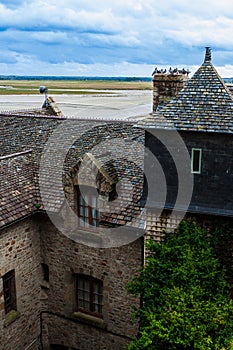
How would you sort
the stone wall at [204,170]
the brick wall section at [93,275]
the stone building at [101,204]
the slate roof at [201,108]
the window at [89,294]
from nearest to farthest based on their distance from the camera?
1. the stone wall at [204,170]
2. the slate roof at [201,108]
3. the stone building at [101,204]
4. the brick wall section at [93,275]
5. the window at [89,294]

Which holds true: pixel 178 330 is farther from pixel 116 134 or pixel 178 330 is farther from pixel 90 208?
pixel 116 134

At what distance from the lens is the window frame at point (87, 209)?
48.3 feet

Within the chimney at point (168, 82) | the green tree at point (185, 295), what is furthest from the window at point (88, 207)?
the chimney at point (168, 82)

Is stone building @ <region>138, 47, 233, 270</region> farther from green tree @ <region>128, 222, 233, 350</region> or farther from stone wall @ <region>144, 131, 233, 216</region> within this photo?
green tree @ <region>128, 222, 233, 350</region>

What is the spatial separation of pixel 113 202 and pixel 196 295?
4.84 metres

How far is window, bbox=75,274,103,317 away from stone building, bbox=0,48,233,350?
0.04 meters

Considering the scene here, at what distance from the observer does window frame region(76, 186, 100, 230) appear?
14.7m

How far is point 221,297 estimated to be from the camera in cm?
1086

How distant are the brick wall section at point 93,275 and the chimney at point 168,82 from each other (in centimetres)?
688

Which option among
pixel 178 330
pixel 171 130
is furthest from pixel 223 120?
pixel 178 330

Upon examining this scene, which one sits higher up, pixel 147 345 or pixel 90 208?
pixel 90 208

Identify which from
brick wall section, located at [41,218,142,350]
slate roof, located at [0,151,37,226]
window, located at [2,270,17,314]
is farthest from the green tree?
window, located at [2,270,17,314]

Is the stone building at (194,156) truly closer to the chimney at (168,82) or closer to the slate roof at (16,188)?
the slate roof at (16,188)

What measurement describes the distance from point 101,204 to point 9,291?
492cm
